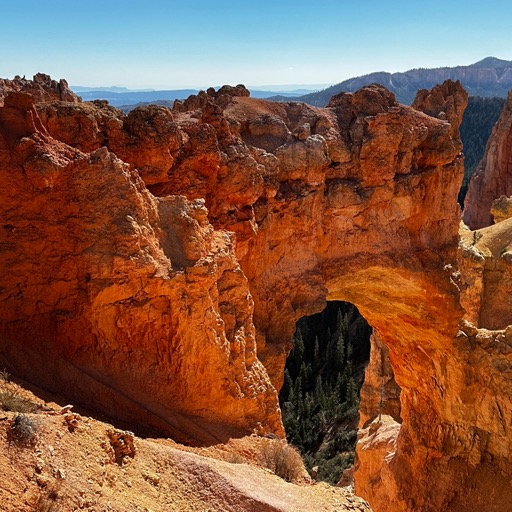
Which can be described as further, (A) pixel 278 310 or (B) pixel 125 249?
(A) pixel 278 310

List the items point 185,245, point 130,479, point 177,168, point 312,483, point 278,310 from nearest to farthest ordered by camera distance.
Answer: point 130,479
point 312,483
point 185,245
point 177,168
point 278,310

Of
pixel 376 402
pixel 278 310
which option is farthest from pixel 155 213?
pixel 376 402

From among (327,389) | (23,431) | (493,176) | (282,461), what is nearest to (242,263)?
(282,461)

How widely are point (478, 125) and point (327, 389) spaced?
60286mm

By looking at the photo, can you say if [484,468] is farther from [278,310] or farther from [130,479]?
[130,479]

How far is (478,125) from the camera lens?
261 feet

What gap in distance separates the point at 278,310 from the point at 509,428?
21.0 feet

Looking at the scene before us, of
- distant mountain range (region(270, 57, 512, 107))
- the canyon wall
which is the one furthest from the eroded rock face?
distant mountain range (region(270, 57, 512, 107))

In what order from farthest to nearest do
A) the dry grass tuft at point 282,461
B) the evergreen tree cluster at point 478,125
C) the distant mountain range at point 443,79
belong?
the distant mountain range at point 443,79
the evergreen tree cluster at point 478,125
the dry grass tuft at point 282,461

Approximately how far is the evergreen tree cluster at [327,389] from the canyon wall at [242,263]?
654 cm

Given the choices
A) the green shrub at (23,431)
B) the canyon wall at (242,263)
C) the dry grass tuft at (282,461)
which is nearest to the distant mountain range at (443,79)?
the canyon wall at (242,263)

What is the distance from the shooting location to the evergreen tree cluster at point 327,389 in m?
27.6

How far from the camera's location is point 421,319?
16.3 m

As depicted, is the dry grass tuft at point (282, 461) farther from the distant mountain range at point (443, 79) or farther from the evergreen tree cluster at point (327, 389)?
the distant mountain range at point (443, 79)
